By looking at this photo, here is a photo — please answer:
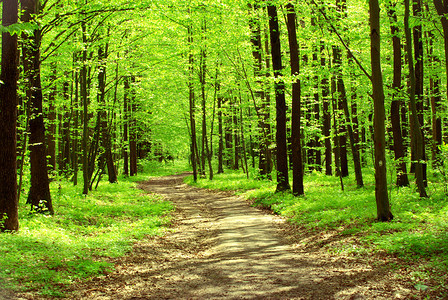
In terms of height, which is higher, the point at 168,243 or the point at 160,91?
the point at 160,91

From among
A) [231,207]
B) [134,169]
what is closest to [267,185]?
[231,207]

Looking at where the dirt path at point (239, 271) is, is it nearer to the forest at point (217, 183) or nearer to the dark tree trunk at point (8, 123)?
the forest at point (217, 183)

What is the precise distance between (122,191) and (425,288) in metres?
16.4

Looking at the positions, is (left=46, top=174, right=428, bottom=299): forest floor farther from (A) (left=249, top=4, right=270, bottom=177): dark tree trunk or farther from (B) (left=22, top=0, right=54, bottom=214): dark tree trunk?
(A) (left=249, top=4, right=270, bottom=177): dark tree trunk

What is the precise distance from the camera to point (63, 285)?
5516mm

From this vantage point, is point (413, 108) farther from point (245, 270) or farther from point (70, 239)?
point (70, 239)

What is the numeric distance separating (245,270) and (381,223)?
3.91 m

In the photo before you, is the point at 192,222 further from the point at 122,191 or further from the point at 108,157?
the point at 108,157

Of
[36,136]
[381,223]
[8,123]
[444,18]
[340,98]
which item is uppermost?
[444,18]

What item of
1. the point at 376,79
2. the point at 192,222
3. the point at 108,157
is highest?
the point at 376,79

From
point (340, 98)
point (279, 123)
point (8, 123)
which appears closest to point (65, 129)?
point (279, 123)

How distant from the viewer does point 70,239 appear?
318 inches

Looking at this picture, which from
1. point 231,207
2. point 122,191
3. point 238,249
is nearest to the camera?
point 238,249

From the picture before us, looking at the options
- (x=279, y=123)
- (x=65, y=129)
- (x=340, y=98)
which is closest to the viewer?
(x=279, y=123)
